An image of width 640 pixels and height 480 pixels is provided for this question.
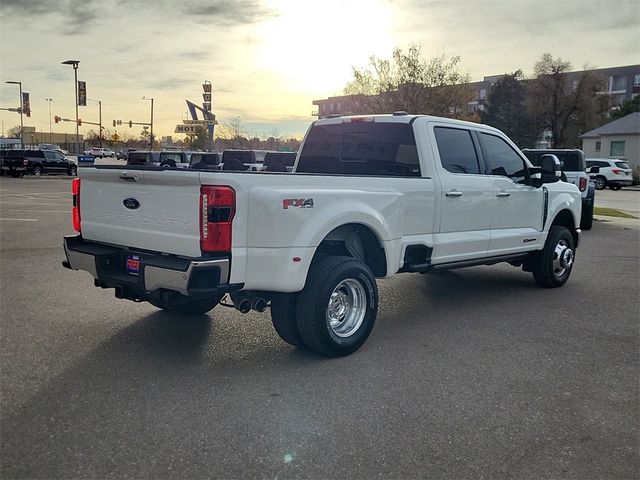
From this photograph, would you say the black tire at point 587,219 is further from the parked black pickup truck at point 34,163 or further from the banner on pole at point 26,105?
the banner on pole at point 26,105

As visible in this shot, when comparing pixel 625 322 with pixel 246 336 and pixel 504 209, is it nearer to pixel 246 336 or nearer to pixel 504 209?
pixel 504 209

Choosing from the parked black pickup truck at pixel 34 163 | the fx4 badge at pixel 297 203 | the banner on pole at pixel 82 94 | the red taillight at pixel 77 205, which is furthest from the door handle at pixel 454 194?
the banner on pole at pixel 82 94

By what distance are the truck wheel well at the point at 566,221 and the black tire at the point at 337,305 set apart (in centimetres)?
408

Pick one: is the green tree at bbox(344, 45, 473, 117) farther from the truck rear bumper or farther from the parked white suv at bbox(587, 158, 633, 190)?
the truck rear bumper

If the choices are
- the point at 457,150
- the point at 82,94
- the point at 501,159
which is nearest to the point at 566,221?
the point at 501,159

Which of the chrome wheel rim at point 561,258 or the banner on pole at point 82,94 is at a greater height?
the banner on pole at point 82,94

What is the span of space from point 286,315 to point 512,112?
58038 millimetres

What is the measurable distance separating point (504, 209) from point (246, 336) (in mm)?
3321

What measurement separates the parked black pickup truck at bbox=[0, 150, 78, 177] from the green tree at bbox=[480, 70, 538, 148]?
37802mm

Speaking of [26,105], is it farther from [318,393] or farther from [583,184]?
[318,393]

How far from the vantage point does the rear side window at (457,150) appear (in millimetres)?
6109

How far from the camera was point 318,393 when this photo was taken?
416 centimetres

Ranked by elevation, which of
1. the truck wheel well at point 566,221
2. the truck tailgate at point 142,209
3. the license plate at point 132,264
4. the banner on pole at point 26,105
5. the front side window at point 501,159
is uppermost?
the banner on pole at point 26,105

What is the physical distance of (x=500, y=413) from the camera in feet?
12.8
